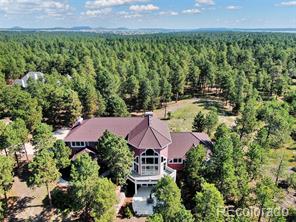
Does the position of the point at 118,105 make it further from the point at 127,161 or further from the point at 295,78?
the point at 295,78

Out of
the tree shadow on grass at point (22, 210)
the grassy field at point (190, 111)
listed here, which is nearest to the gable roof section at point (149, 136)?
the tree shadow on grass at point (22, 210)

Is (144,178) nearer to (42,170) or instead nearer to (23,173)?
(42,170)

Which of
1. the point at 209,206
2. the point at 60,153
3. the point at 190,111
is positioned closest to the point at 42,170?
the point at 60,153

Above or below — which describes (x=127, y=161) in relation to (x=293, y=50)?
below

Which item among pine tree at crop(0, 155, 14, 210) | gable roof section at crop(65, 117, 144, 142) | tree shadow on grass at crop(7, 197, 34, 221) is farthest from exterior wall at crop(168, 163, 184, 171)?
pine tree at crop(0, 155, 14, 210)

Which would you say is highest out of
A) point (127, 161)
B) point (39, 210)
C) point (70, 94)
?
point (70, 94)

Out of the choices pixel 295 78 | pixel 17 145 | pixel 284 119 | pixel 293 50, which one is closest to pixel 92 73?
pixel 17 145
